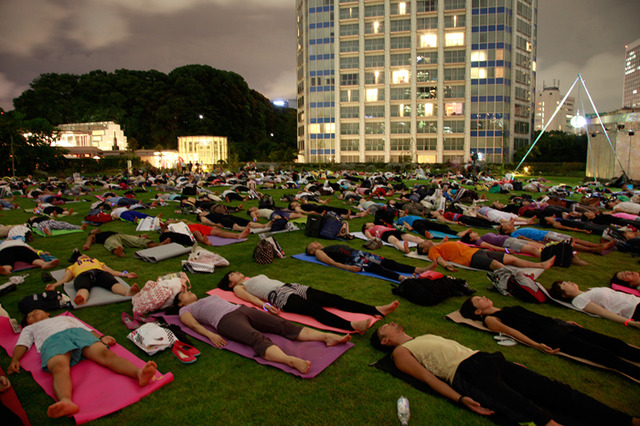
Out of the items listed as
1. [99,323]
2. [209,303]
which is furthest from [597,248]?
[99,323]

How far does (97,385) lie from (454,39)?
6421 cm

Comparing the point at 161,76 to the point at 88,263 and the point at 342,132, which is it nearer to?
the point at 342,132

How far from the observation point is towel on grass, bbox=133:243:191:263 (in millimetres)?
7410

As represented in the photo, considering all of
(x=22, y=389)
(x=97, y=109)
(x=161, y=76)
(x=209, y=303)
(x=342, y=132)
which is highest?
(x=161, y=76)

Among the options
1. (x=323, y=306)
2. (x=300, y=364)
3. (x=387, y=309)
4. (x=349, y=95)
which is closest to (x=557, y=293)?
(x=387, y=309)

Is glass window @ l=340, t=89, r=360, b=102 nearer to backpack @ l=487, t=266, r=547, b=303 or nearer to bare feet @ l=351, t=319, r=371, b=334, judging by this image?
backpack @ l=487, t=266, r=547, b=303

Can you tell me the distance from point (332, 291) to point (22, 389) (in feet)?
12.1

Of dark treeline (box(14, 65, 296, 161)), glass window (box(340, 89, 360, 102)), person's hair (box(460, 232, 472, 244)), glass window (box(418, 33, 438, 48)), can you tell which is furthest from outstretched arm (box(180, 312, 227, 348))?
glass window (box(418, 33, 438, 48))

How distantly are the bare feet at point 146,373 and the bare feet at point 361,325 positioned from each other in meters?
2.12

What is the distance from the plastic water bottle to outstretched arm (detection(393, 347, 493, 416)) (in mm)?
330

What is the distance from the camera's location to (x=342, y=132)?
2411 inches

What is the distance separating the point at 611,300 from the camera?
4.77 metres

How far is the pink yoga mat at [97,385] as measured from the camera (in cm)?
315

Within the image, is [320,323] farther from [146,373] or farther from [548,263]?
[548,263]
